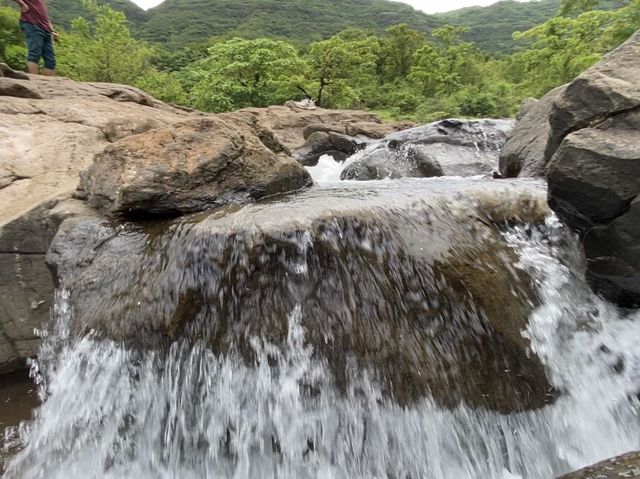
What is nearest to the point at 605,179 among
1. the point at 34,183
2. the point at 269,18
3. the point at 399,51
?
the point at 34,183

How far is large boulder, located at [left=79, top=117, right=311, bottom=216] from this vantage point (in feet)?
11.2

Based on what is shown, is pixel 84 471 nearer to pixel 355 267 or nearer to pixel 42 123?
pixel 355 267

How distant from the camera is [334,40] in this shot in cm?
2589

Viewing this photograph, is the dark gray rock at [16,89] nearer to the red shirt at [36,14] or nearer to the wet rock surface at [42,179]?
the wet rock surface at [42,179]

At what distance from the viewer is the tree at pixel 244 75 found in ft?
63.9

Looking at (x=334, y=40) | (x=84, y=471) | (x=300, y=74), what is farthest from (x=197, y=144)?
(x=334, y=40)

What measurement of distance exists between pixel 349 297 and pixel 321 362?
1.41 feet

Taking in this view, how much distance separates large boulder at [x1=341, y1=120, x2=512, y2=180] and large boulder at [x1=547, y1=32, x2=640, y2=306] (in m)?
4.17

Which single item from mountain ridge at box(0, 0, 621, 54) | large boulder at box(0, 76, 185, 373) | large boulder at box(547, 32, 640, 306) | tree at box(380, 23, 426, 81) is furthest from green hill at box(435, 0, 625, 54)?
large boulder at box(547, 32, 640, 306)

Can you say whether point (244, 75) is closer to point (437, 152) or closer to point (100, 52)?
point (100, 52)

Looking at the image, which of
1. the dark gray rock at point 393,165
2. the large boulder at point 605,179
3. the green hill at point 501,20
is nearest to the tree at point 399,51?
the dark gray rock at point 393,165

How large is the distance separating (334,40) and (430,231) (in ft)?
85.0

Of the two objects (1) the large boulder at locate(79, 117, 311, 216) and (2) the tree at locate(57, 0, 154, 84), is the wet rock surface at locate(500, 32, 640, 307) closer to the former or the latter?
(1) the large boulder at locate(79, 117, 311, 216)

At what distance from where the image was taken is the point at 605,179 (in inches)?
112
